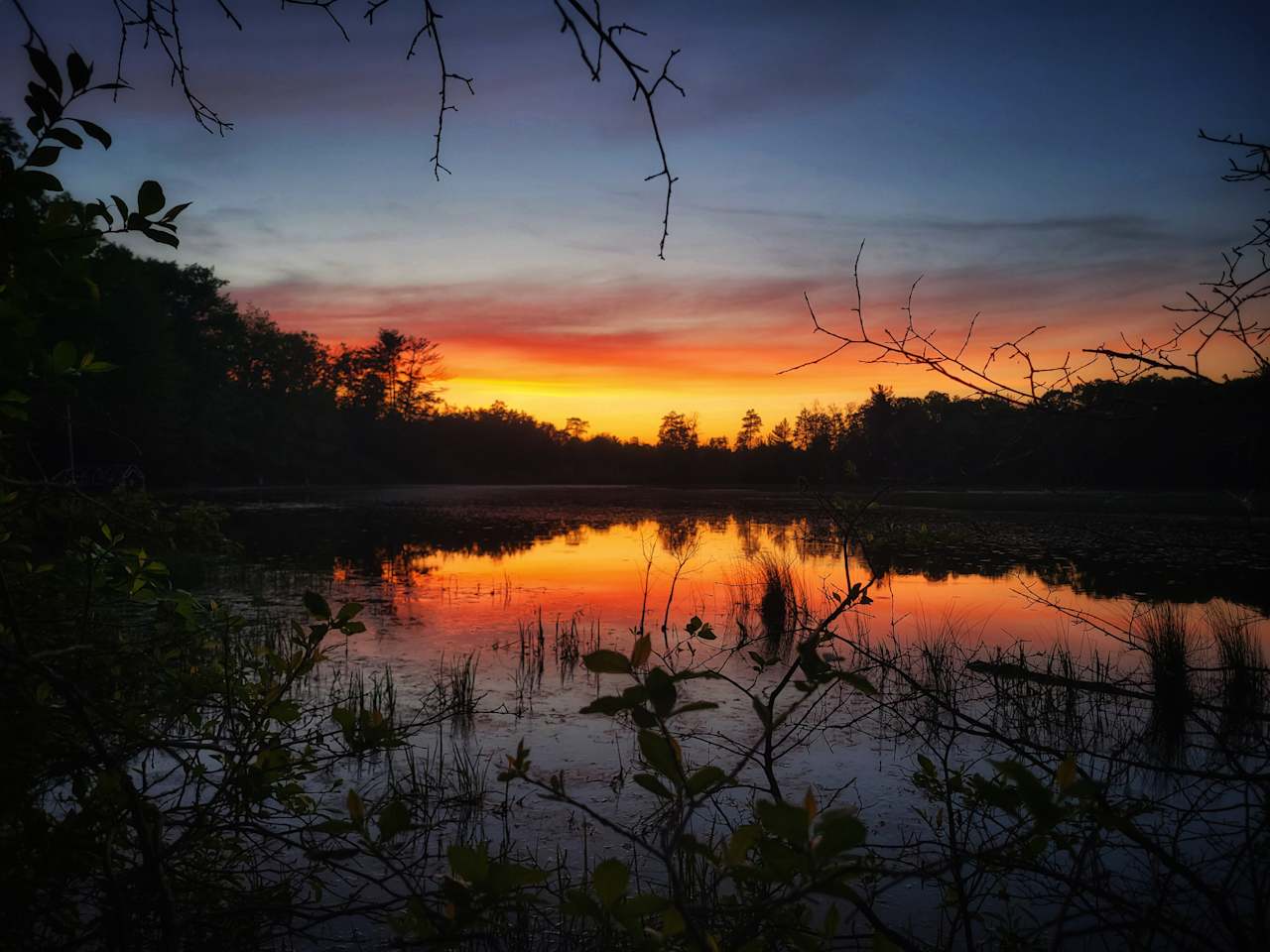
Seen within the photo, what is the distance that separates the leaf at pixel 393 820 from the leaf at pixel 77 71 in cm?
158

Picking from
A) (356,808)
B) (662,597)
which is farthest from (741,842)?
(662,597)

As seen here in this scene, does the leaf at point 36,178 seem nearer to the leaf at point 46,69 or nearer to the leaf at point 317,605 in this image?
the leaf at point 46,69

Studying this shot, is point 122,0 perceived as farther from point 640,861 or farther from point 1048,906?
point 1048,906

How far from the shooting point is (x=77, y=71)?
1.61 m

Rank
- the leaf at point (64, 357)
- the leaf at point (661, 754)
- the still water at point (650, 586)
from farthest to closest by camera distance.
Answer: the still water at point (650, 586), the leaf at point (64, 357), the leaf at point (661, 754)

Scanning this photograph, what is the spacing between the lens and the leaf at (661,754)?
101 centimetres

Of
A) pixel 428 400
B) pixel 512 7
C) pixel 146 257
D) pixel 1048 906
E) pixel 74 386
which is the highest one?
pixel 146 257

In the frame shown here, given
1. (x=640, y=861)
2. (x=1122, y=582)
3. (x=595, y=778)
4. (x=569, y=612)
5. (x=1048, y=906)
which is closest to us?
(x=1048, y=906)

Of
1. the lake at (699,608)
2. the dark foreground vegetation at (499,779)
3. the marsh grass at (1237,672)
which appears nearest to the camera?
the dark foreground vegetation at (499,779)

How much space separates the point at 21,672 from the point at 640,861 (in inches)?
Answer: 142

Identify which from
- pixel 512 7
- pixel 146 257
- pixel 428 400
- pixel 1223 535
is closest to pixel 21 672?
pixel 512 7

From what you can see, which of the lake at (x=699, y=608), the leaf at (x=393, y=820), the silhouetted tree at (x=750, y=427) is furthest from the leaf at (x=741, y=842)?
the silhouetted tree at (x=750, y=427)

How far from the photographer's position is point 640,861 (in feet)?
14.9

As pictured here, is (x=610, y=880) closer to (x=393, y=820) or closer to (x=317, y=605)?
(x=393, y=820)
